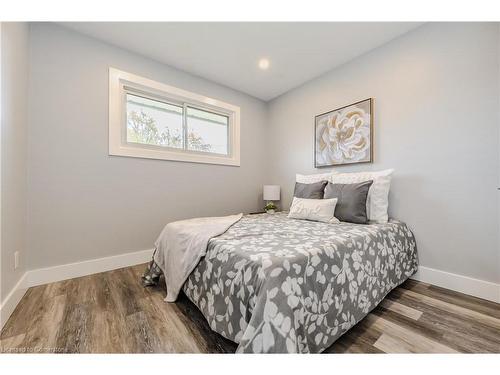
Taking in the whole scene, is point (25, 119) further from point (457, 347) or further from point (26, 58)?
point (457, 347)

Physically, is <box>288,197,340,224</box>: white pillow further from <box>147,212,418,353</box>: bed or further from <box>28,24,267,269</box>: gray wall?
<box>28,24,267,269</box>: gray wall

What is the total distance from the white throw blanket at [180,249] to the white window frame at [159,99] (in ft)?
3.75

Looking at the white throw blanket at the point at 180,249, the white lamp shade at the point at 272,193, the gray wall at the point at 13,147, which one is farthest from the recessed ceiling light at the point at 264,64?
the gray wall at the point at 13,147

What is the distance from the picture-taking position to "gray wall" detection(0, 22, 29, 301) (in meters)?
1.32

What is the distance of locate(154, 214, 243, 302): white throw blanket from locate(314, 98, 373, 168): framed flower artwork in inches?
64.4

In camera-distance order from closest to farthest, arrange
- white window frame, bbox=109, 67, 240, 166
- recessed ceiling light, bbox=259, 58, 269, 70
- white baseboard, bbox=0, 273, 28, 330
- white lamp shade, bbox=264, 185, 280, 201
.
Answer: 1. white baseboard, bbox=0, 273, 28, 330
2. white window frame, bbox=109, 67, 240, 166
3. recessed ceiling light, bbox=259, 58, 269, 70
4. white lamp shade, bbox=264, 185, 280, 201

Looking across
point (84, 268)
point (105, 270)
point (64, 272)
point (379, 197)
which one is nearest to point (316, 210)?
point (379, 197)

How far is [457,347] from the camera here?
3.62 ft

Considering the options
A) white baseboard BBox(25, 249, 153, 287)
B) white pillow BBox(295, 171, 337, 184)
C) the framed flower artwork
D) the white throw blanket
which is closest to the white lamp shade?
white pillow BBox(295, 171, 337, 184)

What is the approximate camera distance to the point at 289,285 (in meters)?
0.92

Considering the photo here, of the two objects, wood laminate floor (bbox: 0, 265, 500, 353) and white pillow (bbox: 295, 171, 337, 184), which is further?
white pillow (bbox: 295, 171, 337, 184)

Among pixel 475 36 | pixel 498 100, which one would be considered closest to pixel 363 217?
pixel 498 100
